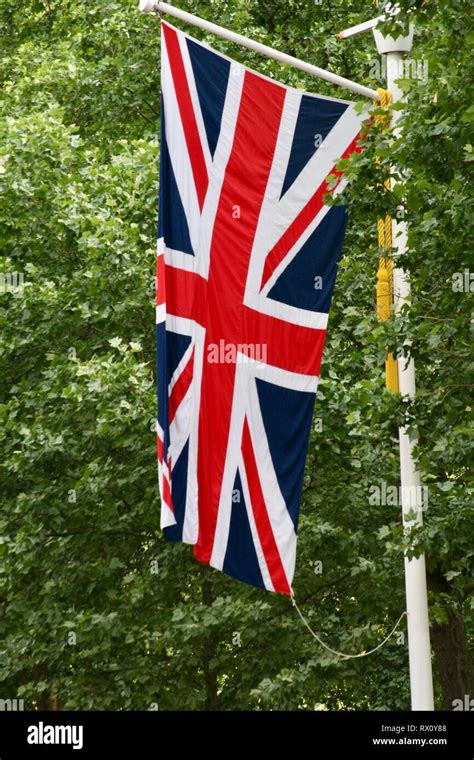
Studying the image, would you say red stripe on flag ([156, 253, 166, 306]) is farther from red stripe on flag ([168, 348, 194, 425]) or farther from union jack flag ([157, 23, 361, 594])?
red stripe on flag ([168, 348, 194, 425])

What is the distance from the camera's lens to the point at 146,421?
44.2 feet

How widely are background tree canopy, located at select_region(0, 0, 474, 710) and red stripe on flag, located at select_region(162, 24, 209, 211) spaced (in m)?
1.70

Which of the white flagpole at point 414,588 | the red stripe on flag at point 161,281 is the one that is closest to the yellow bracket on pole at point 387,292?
the white flagpole at point 414,588

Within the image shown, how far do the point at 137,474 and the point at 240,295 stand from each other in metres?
4.33

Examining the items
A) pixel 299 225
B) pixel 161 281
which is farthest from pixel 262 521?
pixel 299 225

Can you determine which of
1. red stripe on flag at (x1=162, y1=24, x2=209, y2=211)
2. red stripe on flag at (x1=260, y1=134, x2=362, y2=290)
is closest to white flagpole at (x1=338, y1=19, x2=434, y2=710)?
red stripe on flag at (x1=260, y1=134, x2=362, y2=290)

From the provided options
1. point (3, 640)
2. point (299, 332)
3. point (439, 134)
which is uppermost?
point (439, 134)

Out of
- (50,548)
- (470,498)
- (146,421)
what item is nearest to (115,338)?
(146,421)

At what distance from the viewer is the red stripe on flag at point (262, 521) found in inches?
383

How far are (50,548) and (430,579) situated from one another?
3949 mm

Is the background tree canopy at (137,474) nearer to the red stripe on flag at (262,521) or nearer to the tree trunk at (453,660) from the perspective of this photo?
the tree trunk at (453,660)

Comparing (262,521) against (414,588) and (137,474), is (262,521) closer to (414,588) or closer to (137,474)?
(414,588)

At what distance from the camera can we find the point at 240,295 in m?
9.99

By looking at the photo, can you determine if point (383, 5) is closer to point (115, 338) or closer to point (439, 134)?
point (439, 134)
